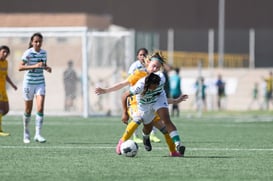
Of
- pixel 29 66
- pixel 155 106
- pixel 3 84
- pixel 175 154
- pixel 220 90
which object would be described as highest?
pixel 29 66

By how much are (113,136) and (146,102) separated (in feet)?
19.7

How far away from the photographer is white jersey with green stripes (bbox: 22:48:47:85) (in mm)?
19219

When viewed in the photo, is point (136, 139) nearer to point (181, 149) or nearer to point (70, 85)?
point (181, 149)

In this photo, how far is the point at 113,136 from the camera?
21797 millimetres

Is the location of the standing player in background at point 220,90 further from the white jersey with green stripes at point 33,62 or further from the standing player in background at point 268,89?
the white jersey with green stripes at point 33,62

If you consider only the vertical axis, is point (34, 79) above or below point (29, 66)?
below

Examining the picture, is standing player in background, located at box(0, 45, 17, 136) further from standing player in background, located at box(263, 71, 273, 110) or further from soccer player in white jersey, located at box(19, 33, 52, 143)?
standing player in background, located at box(263, 71, 273, 110)

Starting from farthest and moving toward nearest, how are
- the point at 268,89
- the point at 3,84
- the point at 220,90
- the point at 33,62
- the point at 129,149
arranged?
the point at 268,89, the point at 220,90, the point at 3,84, the point at 33,62, the point at 129,149

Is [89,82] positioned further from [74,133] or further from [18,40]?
[74,133]

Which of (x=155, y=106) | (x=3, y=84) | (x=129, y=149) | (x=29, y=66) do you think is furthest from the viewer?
(x=3, y=84)

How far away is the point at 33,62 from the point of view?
758 inches

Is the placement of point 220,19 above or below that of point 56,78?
above

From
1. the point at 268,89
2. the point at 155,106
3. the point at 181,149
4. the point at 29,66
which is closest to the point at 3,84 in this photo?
the point at 29,66

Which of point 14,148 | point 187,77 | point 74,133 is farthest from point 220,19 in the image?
point 14,148
